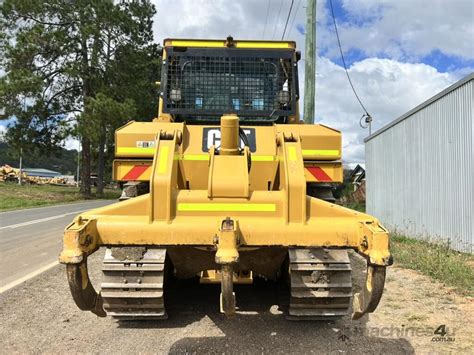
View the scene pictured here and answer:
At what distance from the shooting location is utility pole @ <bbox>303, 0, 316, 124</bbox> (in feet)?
39.7

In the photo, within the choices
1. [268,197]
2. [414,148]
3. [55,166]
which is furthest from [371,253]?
[55,166]

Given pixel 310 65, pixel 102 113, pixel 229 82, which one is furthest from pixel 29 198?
pixel 229 82

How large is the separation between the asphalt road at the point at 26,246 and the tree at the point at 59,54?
13.3 m

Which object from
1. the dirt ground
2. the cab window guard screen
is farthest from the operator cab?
the dirt ground

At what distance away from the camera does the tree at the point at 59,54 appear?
92.5 feet

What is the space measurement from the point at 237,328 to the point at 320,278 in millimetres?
1171

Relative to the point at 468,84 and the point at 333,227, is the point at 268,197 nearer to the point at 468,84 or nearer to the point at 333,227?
the point at 333,227

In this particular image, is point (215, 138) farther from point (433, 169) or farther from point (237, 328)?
point (433, 169)

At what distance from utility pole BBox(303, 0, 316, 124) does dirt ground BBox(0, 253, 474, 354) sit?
270 inches

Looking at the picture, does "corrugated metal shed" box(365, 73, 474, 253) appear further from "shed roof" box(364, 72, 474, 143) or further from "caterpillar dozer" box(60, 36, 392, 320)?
"caterpillar dozer" box(60, 36, 392, 320)

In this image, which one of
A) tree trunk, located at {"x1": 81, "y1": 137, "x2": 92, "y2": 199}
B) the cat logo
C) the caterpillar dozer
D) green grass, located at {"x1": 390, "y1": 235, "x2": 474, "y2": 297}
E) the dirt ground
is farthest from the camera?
tree trunk, located at {"x1": 81, "y1": 137, "x2": 92, "y2": 199}

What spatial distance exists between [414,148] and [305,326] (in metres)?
7.87

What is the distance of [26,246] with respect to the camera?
10141 mm

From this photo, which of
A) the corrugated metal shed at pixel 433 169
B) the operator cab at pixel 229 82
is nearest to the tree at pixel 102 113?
the corrugated metal shed at pixel 433 169
